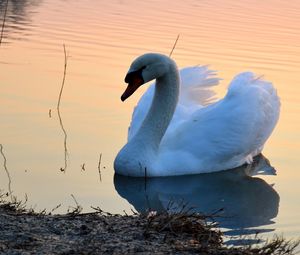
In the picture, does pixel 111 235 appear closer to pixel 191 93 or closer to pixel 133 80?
pixel 133 80

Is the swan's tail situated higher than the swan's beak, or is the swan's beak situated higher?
the swan's beak

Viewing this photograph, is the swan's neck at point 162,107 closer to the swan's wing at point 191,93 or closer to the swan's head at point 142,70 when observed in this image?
the swan's head at point 142,70

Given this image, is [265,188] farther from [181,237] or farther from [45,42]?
[45,42]

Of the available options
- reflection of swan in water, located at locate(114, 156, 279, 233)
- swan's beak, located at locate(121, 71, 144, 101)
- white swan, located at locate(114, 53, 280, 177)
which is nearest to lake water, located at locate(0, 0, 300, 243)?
reflection of swan in water, located at locate(114, 156, 279, 233)

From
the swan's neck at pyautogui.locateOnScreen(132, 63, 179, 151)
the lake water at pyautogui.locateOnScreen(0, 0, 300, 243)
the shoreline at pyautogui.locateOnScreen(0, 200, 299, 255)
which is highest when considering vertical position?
the shoreline at pyautogui.locateOnScreen(0, 200, 299, 255)

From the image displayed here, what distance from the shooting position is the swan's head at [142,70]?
8.70 m

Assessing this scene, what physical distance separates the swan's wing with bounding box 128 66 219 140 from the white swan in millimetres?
19

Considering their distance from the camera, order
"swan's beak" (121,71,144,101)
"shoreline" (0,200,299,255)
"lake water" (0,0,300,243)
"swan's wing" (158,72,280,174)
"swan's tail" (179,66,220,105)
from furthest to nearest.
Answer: "swan's tail" (179,66,220,105)
"swan's wing" (158,72,280,174)
"swan's beak" (121,71,144,101)
"lake water" (0,0,300,243)
"shoreline" (0,200,299,255)

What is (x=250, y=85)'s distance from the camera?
963 cm

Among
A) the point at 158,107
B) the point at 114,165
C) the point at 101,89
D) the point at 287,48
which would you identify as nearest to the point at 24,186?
the point at 114,165

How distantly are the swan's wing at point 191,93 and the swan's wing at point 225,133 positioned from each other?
0.41 meters

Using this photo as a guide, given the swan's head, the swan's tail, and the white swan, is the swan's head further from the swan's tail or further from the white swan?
the swan's tail

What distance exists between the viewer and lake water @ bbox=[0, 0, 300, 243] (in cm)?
769

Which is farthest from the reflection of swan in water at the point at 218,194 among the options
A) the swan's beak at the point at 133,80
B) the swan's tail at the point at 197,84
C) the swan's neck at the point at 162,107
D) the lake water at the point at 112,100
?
the swan's tail at the point at 197,84
